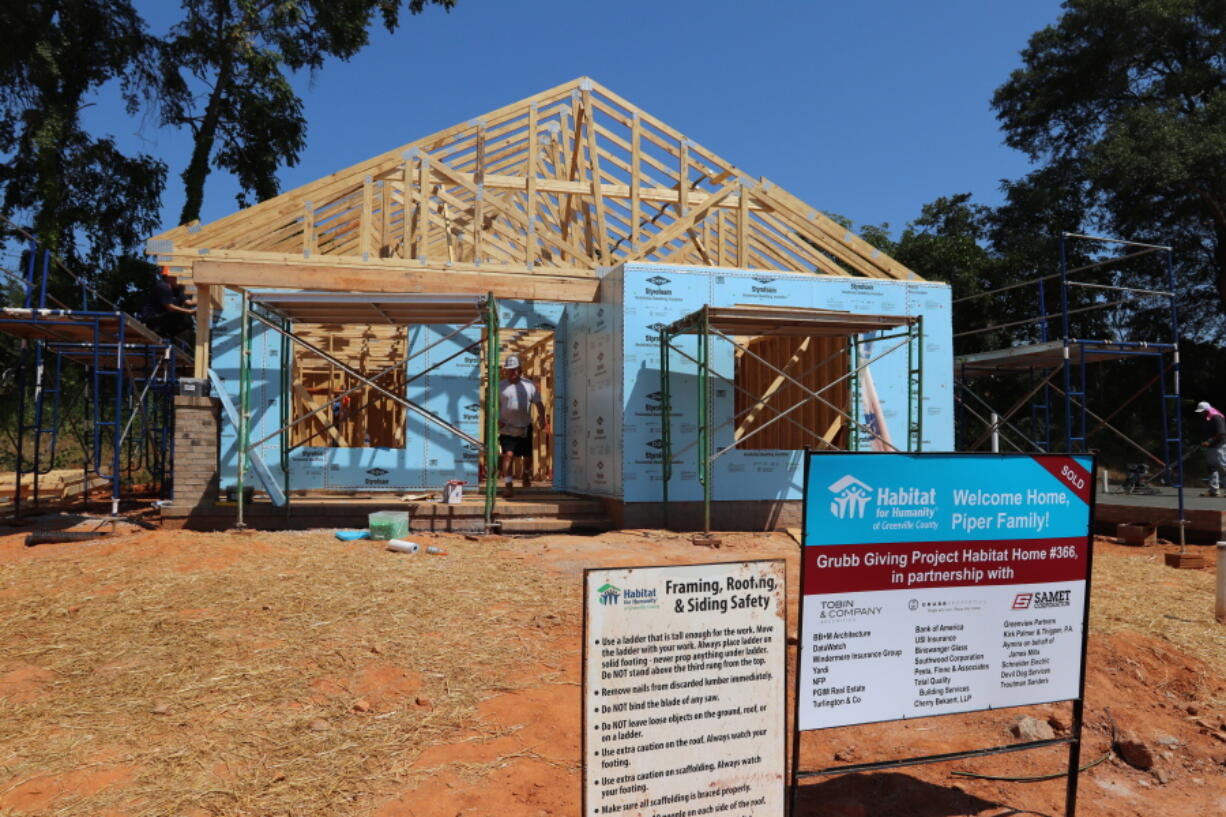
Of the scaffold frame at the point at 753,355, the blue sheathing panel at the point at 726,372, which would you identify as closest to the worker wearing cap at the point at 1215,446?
the blue sheathing panel at the point at 726,372

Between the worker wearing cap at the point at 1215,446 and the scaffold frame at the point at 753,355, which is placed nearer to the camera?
the scaffold frame at the point at 753,355

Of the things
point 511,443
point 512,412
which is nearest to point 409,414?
point 511,443

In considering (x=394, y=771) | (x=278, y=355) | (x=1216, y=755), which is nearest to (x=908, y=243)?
(x=278, y=355)

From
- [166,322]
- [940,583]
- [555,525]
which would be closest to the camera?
[940,583]

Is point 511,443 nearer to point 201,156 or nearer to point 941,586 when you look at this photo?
point 941,586

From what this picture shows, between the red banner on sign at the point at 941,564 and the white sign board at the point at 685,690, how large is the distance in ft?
0.77

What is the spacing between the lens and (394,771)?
4.02m

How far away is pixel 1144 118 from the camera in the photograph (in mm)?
24219

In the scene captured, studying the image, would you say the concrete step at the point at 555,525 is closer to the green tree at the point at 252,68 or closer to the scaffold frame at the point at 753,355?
the scaffold frame at the point at 753,355

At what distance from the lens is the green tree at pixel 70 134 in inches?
865

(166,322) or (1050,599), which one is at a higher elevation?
(166,322)

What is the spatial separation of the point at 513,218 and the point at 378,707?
874 cm

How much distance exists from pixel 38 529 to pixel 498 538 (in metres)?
5.97

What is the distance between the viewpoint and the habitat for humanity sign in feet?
11.1
